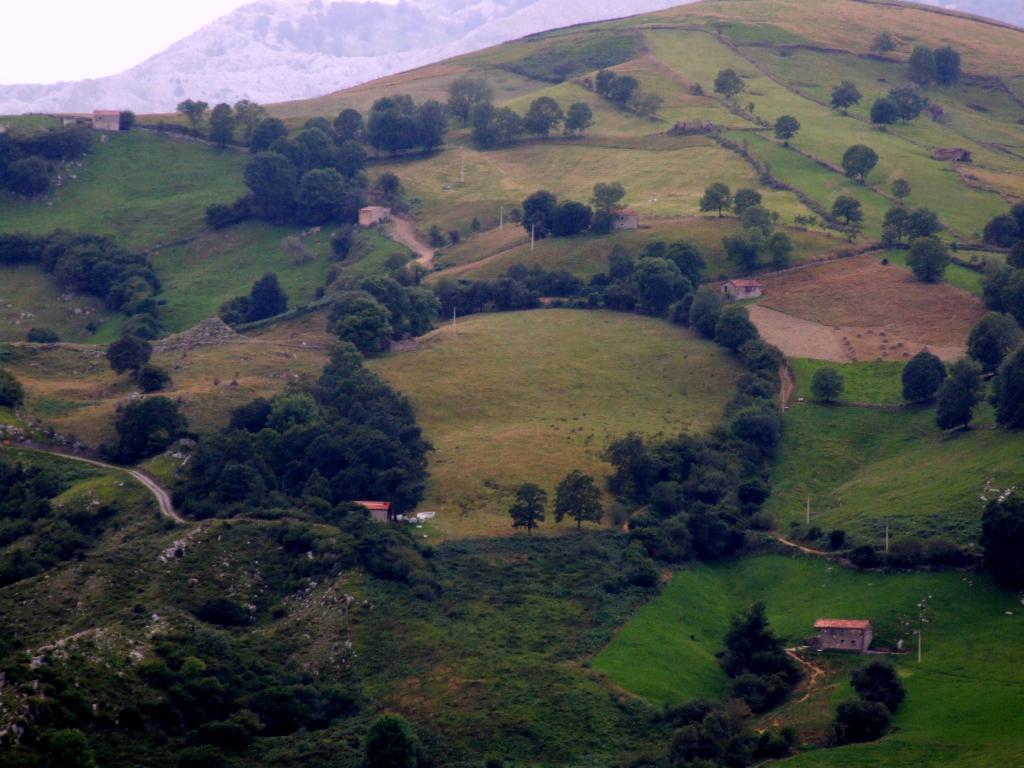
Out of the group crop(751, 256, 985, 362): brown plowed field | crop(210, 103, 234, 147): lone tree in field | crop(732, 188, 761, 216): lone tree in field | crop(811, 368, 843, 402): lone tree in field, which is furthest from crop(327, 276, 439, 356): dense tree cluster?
crop(210, 103, 234, 147): lone tree in field

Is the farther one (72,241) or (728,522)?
(72,241)

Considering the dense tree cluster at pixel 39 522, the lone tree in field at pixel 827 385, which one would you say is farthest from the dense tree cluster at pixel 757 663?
the dense tree cluster at pixel 39 522

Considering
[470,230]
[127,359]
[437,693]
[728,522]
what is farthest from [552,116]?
[437,693]

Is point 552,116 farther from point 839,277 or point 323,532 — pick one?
point 323,532

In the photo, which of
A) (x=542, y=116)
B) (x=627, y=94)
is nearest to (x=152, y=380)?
(x=542, y=116)

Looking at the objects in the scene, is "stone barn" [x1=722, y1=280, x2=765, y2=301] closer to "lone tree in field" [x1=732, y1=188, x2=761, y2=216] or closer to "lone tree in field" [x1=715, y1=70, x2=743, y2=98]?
"lone tree in field" [x1=732, y1=188, x2=761, y2=216]

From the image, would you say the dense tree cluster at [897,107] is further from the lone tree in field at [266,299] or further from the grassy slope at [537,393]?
the lone tree in field at [266,299]

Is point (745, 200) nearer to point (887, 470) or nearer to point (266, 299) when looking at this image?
point (266, 299)
